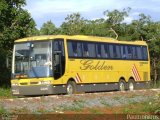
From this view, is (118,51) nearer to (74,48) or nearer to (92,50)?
(92,50)

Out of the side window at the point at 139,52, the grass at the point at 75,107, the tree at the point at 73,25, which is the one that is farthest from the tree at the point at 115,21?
the grass at the point at 75,107

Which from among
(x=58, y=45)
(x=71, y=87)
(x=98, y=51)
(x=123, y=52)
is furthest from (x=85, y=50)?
(x=123, y=52)

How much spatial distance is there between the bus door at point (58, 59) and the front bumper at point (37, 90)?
611mm

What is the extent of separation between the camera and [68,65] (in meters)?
25.4

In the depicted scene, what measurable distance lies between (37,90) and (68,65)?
219 cm

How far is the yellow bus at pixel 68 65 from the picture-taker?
80.3ft

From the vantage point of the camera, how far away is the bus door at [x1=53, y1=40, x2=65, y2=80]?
2453 cm

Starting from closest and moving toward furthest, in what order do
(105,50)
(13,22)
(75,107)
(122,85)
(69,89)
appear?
(75,107)
(69,89)
(105,50)
(122,85)
(13,22)

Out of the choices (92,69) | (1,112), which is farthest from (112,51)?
(1,112)

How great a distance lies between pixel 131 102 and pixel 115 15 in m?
37.9

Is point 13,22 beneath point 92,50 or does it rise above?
above

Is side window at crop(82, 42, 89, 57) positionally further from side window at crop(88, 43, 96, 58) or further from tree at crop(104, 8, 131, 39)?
tree at crop(104, 8, 131, 39)

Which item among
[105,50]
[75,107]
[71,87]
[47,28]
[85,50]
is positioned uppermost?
[47,28]

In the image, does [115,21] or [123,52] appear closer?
[123,52]
